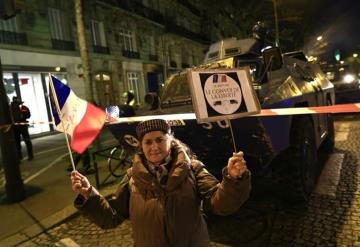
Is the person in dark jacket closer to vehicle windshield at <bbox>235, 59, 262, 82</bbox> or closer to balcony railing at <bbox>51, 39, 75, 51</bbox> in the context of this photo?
vehicle windshield at <bbox>235, 59, 262, 82</bbox>

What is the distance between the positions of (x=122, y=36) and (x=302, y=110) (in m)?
23.6

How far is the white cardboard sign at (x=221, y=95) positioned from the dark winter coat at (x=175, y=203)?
0.51m

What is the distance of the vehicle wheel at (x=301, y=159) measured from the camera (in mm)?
→ 4676

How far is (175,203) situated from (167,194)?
0.07 m

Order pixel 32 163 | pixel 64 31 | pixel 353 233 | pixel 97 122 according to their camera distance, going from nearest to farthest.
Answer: pixel 97 122, pixel 353 233, pixel 32 163, pixel 64 31

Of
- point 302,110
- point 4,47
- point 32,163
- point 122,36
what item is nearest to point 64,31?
point 4,47

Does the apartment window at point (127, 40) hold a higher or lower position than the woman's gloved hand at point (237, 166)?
higher

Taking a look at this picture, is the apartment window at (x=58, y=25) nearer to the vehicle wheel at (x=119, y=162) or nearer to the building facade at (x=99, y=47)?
the building facade at (x=99, y=47)

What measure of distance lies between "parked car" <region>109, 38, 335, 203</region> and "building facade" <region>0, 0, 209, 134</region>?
3.13 meters

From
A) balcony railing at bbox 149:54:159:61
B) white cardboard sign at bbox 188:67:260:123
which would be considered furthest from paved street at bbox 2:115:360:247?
balcony railing at bbox 149:54:159:61

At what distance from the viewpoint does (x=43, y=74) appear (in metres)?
17.8

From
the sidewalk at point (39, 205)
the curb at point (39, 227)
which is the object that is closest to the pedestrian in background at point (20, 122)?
the sidewalk at point (39, 205)

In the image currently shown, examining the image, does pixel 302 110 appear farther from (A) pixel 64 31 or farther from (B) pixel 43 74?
(A) pixel 64 31

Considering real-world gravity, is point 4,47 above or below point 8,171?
above
